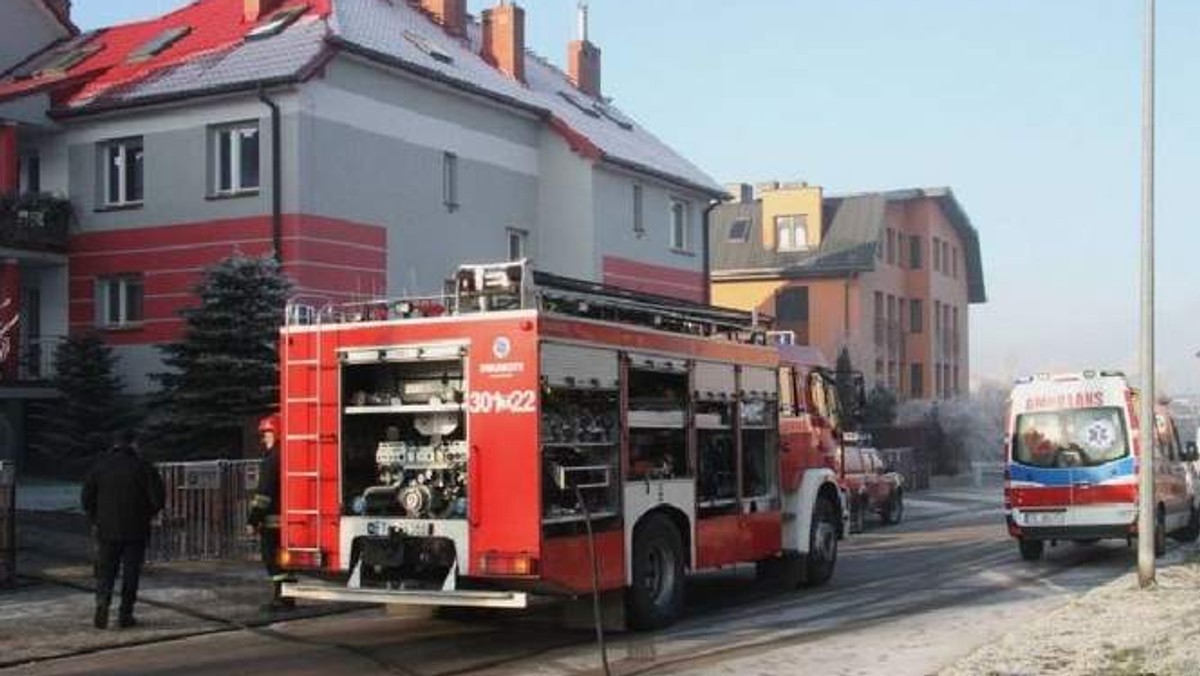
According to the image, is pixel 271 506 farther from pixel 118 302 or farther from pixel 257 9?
pixel 257 9

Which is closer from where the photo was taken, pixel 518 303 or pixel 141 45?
pixel 518 303

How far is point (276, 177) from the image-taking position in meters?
27.6

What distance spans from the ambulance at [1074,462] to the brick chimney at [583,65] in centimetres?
2620

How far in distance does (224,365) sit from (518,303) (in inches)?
475

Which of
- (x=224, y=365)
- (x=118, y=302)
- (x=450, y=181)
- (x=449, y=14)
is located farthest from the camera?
(x=449, y=14)

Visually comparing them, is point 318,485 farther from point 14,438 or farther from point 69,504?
point 14,438

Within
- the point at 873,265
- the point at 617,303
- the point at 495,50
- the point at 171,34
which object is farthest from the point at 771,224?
the point at 617,303

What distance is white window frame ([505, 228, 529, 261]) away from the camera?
114 feet

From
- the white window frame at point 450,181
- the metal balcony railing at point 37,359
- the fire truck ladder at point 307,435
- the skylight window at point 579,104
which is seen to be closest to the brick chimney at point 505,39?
the skylight window at point 579,104

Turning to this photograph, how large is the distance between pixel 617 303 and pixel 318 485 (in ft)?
9.92

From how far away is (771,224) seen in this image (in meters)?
59.8

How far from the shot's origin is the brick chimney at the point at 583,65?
145 feet

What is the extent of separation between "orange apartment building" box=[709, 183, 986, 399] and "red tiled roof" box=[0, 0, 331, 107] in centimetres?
2807

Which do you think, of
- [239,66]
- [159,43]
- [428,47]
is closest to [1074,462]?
[239,66]
